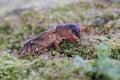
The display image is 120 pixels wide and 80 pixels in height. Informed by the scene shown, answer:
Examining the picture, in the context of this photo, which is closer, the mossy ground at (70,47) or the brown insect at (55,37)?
the mossy ground at (70,47)

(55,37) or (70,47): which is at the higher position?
(55,37)

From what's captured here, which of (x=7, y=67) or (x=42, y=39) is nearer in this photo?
(x=7, y=67)

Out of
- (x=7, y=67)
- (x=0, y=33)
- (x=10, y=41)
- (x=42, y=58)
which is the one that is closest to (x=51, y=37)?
(x=42, y=58)

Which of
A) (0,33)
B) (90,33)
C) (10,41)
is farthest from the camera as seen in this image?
(0,33)

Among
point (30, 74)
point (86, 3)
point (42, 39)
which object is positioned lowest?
point (30, 74)

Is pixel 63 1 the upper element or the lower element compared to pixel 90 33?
upper

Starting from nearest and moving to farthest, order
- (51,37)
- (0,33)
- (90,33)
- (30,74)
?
(30,74) < (51,37) < (90,33) < (0,33)

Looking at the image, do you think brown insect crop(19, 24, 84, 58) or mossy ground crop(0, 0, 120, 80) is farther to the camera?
brown insect crop(19, 24, 84, 58)

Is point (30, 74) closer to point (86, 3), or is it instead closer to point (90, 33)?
point (90, 33)
